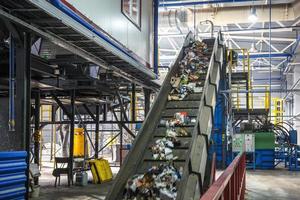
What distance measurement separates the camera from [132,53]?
10.4 metres

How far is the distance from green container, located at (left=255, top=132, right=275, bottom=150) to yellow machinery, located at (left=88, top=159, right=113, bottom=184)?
7760 millimetres

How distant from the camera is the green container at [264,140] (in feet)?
61.6

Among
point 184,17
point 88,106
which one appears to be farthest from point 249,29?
point 88,106

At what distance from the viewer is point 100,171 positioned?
1390 centimetres

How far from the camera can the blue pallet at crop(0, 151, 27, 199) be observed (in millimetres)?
5223

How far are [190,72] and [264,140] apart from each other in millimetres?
10389

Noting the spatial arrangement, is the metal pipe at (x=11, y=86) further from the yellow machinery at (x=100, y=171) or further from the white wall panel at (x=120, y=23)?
the yellow machinery at (x=100, y=171)

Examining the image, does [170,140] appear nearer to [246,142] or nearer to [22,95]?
[22,95]

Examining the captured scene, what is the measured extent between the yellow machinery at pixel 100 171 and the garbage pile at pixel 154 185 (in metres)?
7.26

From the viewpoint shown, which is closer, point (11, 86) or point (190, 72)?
point (11, 86)

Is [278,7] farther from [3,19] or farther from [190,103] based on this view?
[3,19]

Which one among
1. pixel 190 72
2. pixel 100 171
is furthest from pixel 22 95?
pixel 100 171

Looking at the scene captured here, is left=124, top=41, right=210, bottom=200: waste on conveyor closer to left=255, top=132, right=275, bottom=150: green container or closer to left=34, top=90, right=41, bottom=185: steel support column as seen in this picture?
left=34, top=90, right=41, bottom=185: steel support column

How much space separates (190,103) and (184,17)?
8.41 metres
